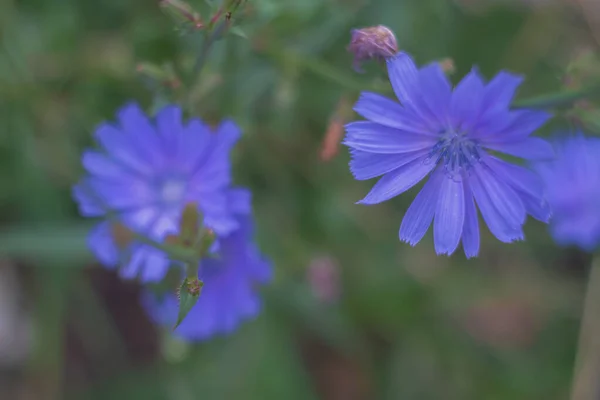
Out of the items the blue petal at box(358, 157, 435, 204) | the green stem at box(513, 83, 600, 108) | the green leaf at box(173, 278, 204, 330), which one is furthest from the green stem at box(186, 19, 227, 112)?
the green stem at box(513, 83, 600, 108)

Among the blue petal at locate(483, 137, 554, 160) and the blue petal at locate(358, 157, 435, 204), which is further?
the blue petal at locate(483, 137, 554, 160)

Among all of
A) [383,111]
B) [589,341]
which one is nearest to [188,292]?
[383,111]

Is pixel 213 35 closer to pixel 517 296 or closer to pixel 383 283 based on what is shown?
pixel 383 283

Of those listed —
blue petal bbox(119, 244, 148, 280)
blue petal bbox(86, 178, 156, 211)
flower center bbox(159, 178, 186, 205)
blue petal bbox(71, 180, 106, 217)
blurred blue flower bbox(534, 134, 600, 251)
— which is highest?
blurred blue flower bbox(534, 134, 600, 251)

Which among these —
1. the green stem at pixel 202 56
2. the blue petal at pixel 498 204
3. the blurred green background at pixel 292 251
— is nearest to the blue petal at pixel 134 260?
the green stem at pixel 202 56

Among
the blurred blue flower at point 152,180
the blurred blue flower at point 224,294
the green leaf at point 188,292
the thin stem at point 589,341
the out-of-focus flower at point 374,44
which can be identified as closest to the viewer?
the green leaf at point 188,292

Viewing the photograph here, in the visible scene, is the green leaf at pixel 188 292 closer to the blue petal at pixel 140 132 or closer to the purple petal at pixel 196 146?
the purple petal at pixel 196 146

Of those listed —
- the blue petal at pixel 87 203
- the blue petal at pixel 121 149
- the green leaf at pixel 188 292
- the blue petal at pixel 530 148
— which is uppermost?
the blue petal at pixel 530 148

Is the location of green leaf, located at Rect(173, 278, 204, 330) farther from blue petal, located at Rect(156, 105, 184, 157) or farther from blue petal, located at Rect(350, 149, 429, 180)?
blue petal, located at Rect(156, 105, 184, 157)
